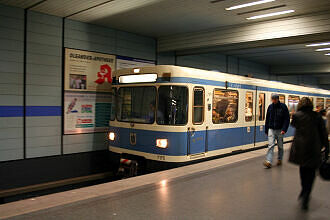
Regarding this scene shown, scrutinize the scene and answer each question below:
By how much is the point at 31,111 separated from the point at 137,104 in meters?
2.99

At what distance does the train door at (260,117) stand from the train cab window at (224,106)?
4.88 feet

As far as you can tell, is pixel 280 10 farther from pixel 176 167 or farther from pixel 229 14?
pixel 176 167

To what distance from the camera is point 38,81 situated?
8742 mm

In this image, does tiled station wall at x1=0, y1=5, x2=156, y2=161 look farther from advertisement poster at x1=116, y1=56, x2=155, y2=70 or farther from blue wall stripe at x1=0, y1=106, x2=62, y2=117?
advertisement poster at x1=116, y1=56, x2=155, y2=70

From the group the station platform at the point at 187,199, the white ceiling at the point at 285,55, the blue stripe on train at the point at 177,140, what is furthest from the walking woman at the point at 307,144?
the white ceiling at the point at 285,55

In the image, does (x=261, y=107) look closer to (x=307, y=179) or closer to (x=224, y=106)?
(x=224, y=106)

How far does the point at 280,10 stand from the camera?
8.15 m

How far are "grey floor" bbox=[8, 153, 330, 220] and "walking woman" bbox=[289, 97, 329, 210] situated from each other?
1.52ft

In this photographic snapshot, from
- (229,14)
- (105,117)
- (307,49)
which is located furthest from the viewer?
(307,49)

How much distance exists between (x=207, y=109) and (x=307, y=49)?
8094 millimetres

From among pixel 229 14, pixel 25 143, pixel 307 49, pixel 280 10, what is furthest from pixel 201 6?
pixel 307 49

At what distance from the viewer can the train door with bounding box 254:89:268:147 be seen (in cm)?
1039

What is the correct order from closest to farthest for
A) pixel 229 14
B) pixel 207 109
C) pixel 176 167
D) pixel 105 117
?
1. pixel 176 167
2. pixel 207 109
3. pixel 229 14
4. pixel 105 117

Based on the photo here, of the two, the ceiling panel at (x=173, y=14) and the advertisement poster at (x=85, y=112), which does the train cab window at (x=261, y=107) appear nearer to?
the ceiling panel at (x=173, y=14)
